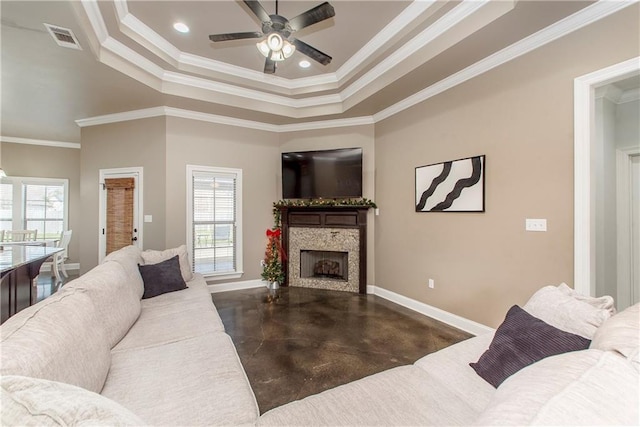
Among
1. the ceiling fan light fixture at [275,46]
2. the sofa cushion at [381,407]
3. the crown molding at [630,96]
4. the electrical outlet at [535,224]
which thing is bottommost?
the sofa cushion at [381,407]

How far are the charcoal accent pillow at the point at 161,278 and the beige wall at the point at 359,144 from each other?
114 inches

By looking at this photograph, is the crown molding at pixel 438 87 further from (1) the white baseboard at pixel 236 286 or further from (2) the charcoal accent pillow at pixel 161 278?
(1) the white baseboard at pixel 236 286

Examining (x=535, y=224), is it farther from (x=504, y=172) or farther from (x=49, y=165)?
(x=49, y=165)

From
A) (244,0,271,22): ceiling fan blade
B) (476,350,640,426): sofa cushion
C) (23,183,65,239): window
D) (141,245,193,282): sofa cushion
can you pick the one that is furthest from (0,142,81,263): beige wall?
(476,350,640,426): sofa cushion

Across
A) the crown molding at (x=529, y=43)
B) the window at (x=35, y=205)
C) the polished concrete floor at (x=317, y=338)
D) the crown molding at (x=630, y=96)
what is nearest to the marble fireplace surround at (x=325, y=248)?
the polished concrete floor at (x=317, y=338)

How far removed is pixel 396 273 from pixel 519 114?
2552mm

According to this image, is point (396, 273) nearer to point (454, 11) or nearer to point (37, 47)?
point (454, 11)

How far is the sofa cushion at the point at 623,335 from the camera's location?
816 millimetres

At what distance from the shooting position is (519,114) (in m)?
2.68

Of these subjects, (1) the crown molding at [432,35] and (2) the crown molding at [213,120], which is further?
(2) the crown molding at [213,120]

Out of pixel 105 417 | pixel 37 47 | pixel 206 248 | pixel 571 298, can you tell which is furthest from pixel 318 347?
pixel 37 47

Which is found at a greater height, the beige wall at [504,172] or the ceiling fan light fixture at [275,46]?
the ceiling fan light fixture at [275,46]

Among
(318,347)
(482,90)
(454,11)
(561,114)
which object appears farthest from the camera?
(482,90)

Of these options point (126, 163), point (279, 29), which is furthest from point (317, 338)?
point (126, 163)
